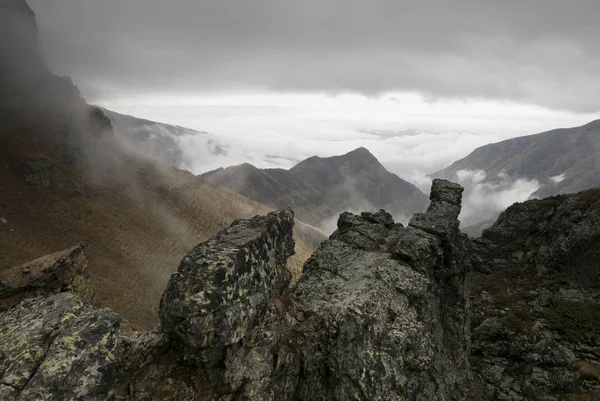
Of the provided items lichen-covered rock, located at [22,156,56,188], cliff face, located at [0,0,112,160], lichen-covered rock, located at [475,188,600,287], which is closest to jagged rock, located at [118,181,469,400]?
lichen-covered rock, located at [475,188,600,287]

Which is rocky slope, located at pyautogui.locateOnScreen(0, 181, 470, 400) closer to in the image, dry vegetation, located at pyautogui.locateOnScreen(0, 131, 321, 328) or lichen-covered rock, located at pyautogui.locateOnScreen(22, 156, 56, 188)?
dry vegetation, located at pyautogui.locateOnScreen(0, 131, 321, 328)

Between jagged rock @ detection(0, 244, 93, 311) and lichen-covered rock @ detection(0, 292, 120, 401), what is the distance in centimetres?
628

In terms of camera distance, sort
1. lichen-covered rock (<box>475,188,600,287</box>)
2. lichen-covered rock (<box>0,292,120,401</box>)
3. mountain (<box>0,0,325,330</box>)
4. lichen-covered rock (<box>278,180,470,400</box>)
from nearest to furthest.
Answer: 1. lichen-covered rock (<box>0,292,120,401</box>)
2. lichen-covered rock (<box>278,180,470,400</box>)
3. lichen-covered rock (<box>475,188,600,287</box>)
4. mountain (<box>0,0,325,330</box>)

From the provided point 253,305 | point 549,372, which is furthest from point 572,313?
point 253,305

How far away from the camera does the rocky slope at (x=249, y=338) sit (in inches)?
412

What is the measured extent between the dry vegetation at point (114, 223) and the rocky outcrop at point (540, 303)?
39.2 metres

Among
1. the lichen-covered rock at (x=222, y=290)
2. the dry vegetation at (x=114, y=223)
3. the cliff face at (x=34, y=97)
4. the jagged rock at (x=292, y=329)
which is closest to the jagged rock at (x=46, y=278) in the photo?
the jagged rock at (x=292, y=329)

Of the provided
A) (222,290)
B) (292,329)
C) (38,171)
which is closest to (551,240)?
(292,329)

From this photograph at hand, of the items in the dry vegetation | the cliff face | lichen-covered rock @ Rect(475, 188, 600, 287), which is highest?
the cliff face

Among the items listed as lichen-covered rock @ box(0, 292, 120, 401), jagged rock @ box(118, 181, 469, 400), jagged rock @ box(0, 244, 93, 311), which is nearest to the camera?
lichen-covered rock @ box(0, 292, 120, 401)

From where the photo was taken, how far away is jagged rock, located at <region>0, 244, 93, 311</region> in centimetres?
1728

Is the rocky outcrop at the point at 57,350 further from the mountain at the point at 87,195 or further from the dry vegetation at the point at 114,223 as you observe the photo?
the mountain at the point at 87,195

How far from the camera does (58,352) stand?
10125 mm

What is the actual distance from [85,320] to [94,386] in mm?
2250
